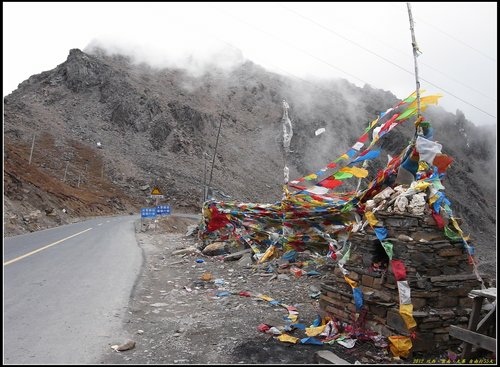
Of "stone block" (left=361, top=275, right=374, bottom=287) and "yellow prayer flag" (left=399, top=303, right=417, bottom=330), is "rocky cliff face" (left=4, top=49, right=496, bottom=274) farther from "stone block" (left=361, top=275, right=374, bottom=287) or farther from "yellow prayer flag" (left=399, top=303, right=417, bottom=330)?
"yellow prayer flag" (left=399, top=303, right=417, bottom=330)

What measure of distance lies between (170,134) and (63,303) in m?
66.0

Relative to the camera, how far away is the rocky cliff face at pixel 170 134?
54875mm

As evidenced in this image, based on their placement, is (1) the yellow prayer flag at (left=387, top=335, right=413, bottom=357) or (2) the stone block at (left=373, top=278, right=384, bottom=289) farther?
(2) the stone block at (left=373, top=278, right=384, bottom=289)

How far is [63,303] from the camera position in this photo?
6.73m

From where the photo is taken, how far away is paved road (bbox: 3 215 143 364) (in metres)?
4.91

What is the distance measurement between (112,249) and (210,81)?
8166 cm

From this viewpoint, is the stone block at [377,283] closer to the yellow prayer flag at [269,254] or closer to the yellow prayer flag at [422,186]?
the yellow prayer flag at [422,186]

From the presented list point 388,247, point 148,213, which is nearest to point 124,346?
point 388,247

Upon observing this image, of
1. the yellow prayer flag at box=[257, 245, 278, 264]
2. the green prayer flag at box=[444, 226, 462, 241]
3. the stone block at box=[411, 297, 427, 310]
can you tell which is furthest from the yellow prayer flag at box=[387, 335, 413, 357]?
the yellow prayer flag at box=[257, 245, 278, 264]

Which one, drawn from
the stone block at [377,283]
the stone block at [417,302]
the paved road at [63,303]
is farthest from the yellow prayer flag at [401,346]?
the paved road at [63,303]

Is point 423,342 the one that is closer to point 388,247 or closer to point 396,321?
point 396,321

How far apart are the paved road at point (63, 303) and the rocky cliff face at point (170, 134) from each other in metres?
22.6

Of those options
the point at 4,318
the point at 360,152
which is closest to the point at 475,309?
the point at 360,152

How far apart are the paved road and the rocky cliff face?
74.1ft
